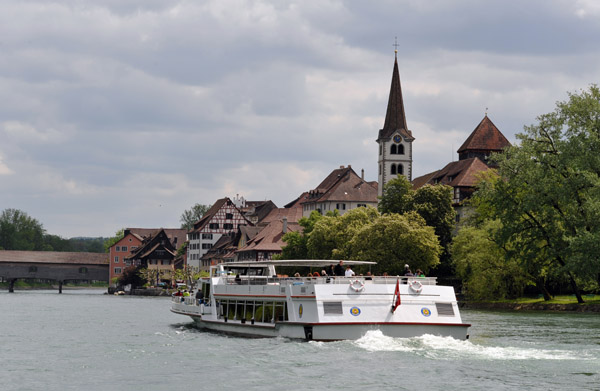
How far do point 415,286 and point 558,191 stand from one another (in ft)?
99.7

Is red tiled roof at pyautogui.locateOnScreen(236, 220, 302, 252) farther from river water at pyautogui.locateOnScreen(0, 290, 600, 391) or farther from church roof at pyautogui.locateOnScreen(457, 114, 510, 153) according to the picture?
river water at pyautogui.locateOnScreen(0, 290, 600, 391)

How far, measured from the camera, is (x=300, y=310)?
136 ft

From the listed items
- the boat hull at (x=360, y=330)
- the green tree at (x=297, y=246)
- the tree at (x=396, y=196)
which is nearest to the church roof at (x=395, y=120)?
the green tree at (x=297, y=246)

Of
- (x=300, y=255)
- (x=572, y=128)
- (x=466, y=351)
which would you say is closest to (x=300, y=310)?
(x=466, y=351)

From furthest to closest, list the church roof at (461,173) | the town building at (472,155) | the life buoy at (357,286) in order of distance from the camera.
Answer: the town building at (472,155), the church roof at (461,173), the life buoy at (357,286)

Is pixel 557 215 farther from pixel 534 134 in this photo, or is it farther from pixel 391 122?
pixel 391 122

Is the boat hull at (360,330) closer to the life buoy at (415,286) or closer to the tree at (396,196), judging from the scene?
the life buoy at (415,286)

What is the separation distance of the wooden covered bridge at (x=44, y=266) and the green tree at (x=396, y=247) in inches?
4165

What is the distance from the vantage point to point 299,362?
3409 cm

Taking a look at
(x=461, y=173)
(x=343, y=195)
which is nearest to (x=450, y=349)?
(x=461, y=173)

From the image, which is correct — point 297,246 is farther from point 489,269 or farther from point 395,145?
point 489,269

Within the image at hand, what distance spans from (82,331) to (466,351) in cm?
2506

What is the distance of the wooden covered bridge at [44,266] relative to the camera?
183m

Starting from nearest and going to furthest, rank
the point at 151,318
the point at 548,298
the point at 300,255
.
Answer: the point at 151,318 < the point at 548,298 < the point at 300,255
